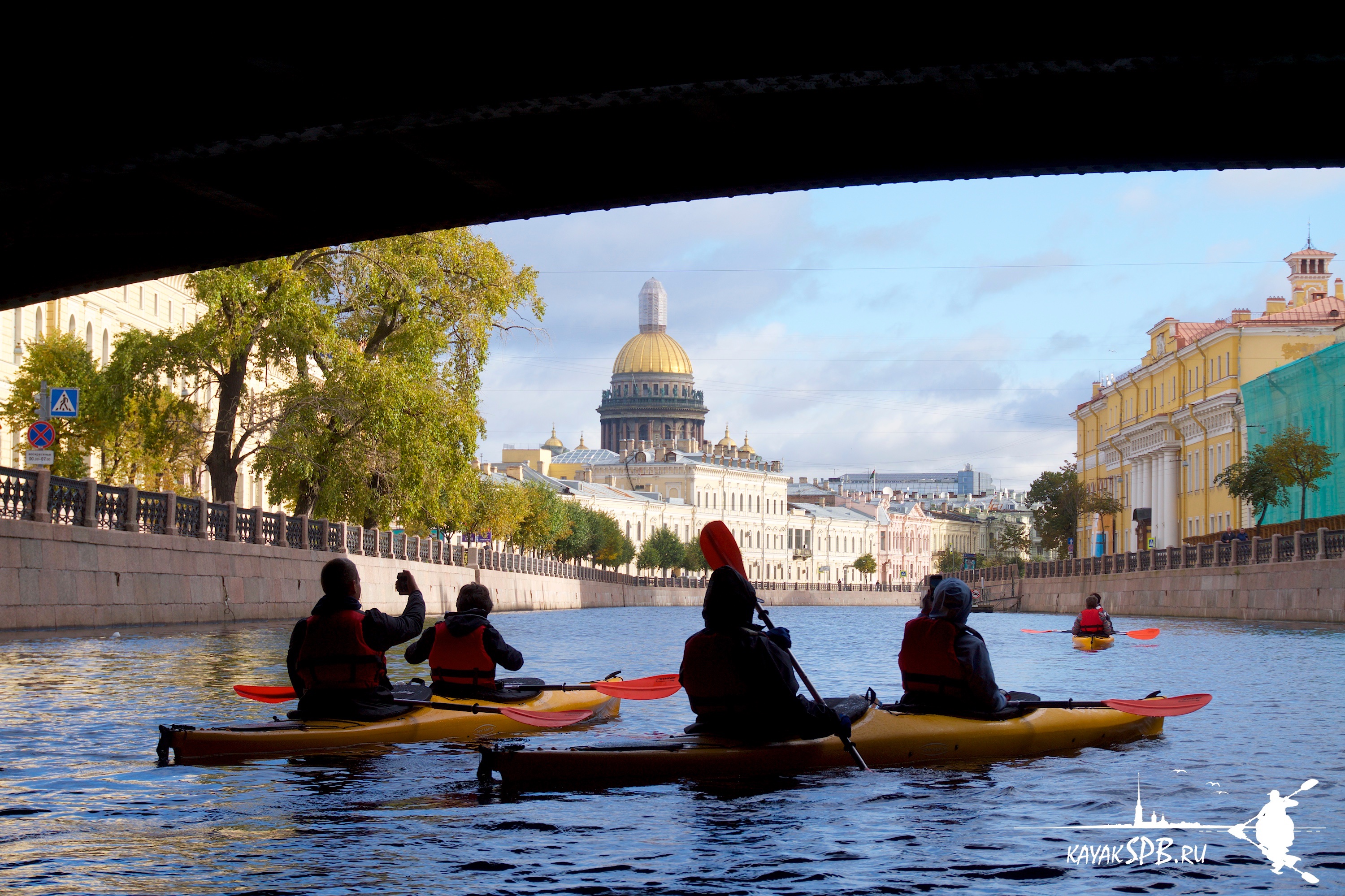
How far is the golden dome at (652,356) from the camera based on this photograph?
544 ft

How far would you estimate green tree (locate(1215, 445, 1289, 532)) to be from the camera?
5066cm

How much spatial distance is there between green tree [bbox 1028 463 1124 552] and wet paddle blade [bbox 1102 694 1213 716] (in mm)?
66940

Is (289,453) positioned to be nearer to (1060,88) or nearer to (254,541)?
(254,541)

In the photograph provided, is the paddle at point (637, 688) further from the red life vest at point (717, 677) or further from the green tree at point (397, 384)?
the green tree at point (397, 384)

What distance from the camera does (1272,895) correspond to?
741 centimetres

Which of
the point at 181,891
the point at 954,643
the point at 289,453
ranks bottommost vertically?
the point at 181,891

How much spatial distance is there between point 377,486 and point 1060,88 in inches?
1175

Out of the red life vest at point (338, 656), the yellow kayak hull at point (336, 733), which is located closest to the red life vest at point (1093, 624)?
the yellow kayak hull at point (336, 733)

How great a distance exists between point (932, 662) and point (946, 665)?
0.32 feet

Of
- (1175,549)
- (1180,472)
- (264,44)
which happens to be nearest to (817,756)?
(264,44)

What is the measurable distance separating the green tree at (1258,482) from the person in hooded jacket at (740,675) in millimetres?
43293

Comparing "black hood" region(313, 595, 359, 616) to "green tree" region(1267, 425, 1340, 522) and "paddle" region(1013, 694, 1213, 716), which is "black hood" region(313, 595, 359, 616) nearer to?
"paddle" region(1013, 694, 1213, 716)

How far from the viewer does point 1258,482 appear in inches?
2005

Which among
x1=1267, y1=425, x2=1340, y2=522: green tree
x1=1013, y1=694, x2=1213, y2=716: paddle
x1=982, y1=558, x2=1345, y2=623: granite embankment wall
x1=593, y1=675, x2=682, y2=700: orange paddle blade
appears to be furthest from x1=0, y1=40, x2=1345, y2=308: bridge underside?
x1=1267, y1=425, x2=1340, y2=522: green tree
